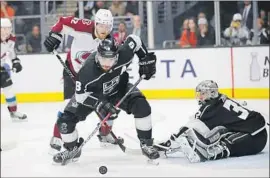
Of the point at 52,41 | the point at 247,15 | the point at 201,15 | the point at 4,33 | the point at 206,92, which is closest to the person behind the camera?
the point at 206,92

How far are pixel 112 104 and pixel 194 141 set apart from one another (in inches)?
13.7

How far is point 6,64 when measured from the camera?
3887mm

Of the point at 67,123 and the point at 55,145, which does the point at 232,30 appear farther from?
the point at 67,123

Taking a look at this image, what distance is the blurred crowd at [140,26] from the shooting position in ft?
13.7

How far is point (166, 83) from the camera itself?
15.1 ft

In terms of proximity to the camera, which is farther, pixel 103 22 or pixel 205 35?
pixel 205 35

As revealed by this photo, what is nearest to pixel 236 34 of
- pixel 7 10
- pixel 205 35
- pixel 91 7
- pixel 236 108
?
pixel 205 35

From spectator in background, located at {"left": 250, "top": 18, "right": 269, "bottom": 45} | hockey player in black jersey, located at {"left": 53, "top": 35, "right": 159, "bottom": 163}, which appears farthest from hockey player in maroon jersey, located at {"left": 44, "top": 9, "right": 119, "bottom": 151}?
spectator in background, located at {"left": 250, "top": 18, "right": 269, "bottom": 45}


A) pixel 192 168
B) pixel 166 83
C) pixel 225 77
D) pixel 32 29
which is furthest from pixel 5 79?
pixel 192 168

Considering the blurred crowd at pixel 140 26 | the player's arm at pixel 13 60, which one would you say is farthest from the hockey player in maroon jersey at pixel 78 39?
the blurred crowd at pixel 140 26

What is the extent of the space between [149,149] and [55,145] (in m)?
0.48

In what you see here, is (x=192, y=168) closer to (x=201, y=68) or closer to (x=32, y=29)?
(x=201, y=68)

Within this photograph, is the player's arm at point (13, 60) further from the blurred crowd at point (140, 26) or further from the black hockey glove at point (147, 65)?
the black hockey glove at point (147, 65)

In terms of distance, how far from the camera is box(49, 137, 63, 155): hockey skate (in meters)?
2.67
